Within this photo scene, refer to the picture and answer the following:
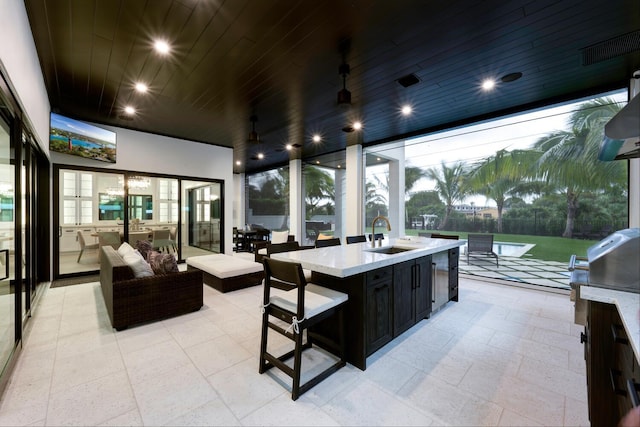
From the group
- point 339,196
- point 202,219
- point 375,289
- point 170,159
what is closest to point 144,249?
point 170,159

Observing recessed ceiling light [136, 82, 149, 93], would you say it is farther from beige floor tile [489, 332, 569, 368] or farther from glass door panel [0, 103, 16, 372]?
beige floor tile [489, 332, 569, 368]

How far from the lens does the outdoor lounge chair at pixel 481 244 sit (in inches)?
197

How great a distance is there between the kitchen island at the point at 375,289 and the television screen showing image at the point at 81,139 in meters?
4.57

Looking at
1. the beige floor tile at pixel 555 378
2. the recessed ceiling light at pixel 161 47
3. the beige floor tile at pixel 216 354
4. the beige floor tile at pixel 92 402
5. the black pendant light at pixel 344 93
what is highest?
the recessed ceiling light at pixel 161 47

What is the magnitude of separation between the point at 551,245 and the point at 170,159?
747 cm

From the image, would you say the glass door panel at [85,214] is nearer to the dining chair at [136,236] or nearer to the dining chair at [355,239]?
the dining chair at [136,236]

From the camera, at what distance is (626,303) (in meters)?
1.23

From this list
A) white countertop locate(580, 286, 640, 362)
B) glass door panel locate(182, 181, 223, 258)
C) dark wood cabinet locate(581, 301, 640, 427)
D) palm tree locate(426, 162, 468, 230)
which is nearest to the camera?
white countertop locate(580, 286, 640, 362)

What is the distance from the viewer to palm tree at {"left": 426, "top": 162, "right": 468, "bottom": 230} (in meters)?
5.30

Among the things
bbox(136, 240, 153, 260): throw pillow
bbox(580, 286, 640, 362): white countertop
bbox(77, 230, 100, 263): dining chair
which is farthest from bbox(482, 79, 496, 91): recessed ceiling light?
bbox(77, 230, 100, 263): dining chair

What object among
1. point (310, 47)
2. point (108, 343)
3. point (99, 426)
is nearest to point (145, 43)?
point (310, 47)

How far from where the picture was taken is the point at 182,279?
3.23 metres

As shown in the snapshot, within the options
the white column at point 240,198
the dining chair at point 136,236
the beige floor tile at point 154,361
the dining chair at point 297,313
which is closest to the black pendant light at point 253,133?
the dining chair at point 297,313

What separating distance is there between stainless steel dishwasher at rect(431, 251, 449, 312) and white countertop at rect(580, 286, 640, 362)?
5.69 ft
